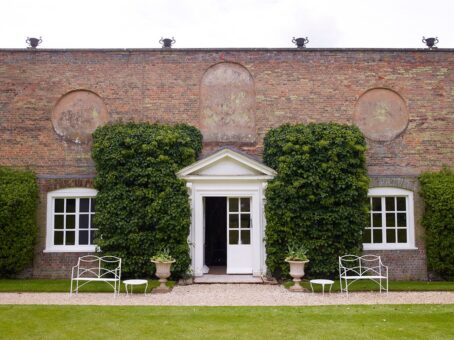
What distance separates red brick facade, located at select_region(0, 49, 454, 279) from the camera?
14.9m

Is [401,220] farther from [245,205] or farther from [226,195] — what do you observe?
[226,195]

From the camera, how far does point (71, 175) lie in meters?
14.7

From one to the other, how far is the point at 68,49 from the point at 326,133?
27.2 ft

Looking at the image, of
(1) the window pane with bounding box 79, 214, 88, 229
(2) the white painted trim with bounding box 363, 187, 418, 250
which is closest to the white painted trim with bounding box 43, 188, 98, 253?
(1) the window pane with bounding box 79, 214, 88, 229

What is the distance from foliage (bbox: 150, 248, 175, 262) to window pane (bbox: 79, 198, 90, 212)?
2785 millimetres

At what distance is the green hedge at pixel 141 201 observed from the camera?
13.5m

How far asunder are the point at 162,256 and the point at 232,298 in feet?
7.95

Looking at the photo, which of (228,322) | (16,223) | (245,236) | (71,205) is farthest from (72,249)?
(228,322)

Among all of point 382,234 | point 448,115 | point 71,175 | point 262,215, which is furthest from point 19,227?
point 448,115

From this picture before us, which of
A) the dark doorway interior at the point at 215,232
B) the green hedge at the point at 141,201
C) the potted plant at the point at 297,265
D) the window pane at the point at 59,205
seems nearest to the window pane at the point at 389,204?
the potted plant at the point at 297,265

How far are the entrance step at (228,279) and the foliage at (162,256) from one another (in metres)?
1.07

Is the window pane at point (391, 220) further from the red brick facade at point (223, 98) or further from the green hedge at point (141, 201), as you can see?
the green hedge at point (141, 201)

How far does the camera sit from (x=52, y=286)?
12656 mm
